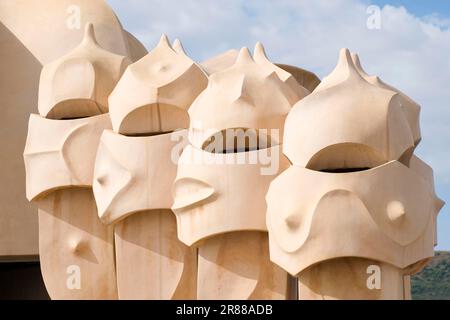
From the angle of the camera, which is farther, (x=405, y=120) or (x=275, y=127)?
(x=275, y=127)

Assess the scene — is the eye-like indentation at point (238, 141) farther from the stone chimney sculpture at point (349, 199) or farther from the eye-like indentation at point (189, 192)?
the stone chimney sculpture at point (349, 199)

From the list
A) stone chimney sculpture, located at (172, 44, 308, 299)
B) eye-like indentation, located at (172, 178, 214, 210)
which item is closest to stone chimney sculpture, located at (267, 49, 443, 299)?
stone chimney sculpture, located at (172, 44, 308, 299)

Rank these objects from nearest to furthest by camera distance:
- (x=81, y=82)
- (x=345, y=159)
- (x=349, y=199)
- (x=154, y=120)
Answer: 1. (x=349, y=199)
2. (x=345, y=159)
3. (x=154, y=120)
4. (x=81, y=82)

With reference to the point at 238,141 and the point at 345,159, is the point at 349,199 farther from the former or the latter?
the point at 238,141

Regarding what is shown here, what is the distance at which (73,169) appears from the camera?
1602 cm

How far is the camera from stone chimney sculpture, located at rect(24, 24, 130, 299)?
631 inches

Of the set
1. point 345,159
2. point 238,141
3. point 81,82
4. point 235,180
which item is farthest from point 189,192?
point 81,82

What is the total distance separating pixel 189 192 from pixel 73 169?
9.99 ft
